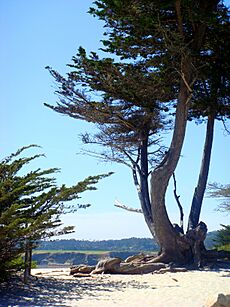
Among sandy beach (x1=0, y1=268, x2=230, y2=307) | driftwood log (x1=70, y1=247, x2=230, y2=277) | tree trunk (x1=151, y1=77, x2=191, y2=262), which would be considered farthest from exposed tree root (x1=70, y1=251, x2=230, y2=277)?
sandy beach (x1=0, y1=268, x2=230, y2=307)

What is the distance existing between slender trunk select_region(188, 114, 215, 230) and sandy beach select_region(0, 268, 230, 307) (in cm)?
352

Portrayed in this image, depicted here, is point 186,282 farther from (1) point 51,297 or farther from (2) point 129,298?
(1) point 51,297

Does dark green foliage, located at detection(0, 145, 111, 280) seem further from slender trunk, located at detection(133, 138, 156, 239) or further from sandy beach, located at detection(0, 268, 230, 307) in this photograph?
slender trunk, located at detection(133, 138, 156, 239)

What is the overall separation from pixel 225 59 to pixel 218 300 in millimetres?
10144

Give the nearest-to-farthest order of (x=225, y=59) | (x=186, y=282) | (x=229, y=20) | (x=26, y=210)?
1. (x=26, y=210)
2. (x=186, y=282)
3. (x=229, y=20)
4. (x=225, y=59)

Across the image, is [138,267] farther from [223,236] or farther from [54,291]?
[223,236]

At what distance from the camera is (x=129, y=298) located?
7422 mm

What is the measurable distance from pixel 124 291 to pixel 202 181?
7.10 metres

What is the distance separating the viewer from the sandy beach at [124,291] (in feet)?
23.0

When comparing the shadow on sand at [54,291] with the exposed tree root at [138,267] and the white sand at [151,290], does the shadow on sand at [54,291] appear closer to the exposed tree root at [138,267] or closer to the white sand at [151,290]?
the white sand at [151,290]

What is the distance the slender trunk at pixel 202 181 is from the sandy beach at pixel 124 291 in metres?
3.52

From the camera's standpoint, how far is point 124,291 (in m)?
8.30

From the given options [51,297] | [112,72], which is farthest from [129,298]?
[112,72]

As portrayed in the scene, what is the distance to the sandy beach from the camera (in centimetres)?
700
